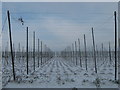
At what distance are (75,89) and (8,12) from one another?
6.35m

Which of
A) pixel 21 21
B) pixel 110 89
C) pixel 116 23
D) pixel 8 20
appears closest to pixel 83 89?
pixel 110 89

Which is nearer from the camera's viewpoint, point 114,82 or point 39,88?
point 39,88

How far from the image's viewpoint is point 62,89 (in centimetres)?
982

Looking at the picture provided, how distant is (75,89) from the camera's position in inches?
376

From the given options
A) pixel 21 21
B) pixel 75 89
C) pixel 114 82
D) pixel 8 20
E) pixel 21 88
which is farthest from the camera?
pixel 21 21

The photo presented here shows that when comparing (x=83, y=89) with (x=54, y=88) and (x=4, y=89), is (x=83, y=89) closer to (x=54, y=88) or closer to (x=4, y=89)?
(x=54, y=88)

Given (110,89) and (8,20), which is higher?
(8,20)

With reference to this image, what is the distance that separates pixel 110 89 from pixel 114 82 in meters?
2.09

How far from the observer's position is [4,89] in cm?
972

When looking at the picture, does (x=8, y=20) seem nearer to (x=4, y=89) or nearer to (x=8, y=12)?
(x=8, y=12)

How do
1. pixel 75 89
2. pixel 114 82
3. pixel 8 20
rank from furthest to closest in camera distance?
pixel 8 20, pixel 114 82, pixel 75 89

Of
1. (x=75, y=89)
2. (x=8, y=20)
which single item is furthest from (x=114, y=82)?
(x=8, y=20)

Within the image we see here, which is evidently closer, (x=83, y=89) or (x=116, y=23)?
(x=83, y=89)

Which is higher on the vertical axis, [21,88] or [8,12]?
[8,12]
